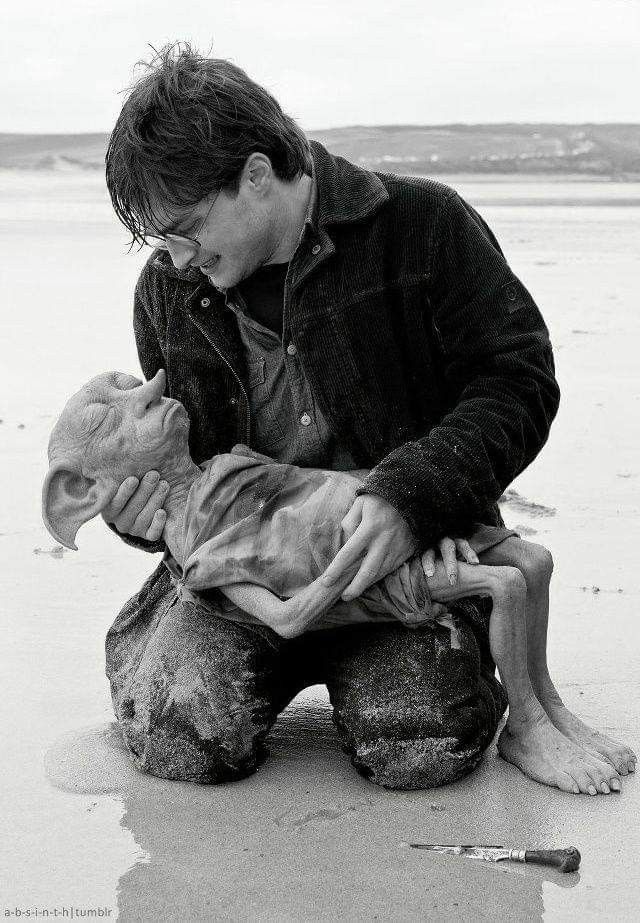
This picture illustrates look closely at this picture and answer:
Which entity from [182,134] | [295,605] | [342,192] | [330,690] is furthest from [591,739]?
[182,134]

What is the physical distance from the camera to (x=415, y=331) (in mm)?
3303

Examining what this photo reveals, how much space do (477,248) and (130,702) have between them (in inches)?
58.8

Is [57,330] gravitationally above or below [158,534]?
below

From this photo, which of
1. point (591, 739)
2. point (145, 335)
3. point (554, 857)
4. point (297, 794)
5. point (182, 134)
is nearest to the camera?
point (554, 857)

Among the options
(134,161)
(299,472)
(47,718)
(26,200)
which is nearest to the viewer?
(134,161)

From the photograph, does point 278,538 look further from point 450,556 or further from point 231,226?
point 231,226

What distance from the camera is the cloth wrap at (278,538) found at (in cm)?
311

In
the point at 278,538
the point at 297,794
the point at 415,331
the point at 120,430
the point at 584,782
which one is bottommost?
the point at 297,794

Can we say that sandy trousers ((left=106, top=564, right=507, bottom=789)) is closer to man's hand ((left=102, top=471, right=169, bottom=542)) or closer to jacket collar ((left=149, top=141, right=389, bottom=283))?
man's hand ((left=102, top=471, right=169, bottom=542))

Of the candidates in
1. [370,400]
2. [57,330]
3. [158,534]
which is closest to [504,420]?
[370,400]

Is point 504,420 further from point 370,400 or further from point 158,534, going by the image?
point 158,534

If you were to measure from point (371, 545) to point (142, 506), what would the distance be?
622mm

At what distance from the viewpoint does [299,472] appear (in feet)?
10.7

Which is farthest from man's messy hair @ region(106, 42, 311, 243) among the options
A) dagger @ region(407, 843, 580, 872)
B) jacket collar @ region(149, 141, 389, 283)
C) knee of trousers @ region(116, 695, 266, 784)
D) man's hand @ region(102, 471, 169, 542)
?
dagger @ region(407, 843, 580, 872)
